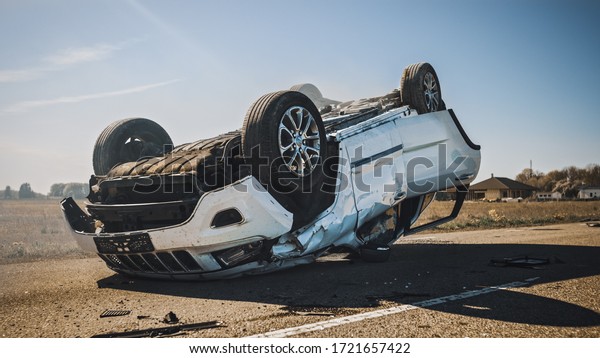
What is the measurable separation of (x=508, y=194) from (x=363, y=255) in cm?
4574

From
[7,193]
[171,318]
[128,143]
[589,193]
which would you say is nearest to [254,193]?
[171,318]

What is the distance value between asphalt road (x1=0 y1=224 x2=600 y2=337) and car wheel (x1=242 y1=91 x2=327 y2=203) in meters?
0.92

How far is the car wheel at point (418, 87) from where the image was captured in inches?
278

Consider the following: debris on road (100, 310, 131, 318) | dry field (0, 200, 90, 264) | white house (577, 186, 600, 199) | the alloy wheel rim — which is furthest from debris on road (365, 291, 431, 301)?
white house (577, 186, 600, 199)

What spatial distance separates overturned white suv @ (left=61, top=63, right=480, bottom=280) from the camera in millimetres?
4816

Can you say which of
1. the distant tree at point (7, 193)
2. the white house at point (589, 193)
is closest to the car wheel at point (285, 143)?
the distant tree at point (7, 193)

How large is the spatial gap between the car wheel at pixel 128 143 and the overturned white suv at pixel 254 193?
0.01 m

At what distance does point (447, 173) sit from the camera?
7.45m

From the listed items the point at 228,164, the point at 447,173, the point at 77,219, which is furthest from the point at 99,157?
the point at 447,173

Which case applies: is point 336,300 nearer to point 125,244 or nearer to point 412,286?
point 412,286

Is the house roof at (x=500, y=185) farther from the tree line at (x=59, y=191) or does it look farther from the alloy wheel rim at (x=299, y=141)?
the alloy wheel rim at (x=299, y=141)

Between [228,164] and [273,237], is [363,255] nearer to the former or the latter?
[273,237]

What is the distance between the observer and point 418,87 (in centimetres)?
707

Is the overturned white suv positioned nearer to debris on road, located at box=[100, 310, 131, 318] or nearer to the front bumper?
the front bumper
